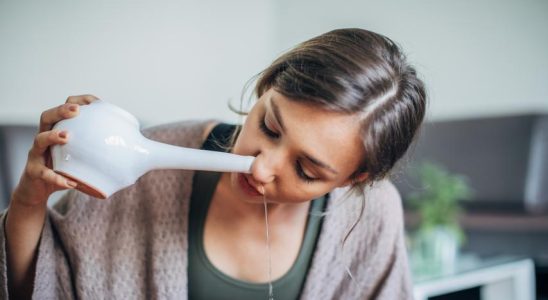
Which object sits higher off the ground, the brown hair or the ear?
the brown hair

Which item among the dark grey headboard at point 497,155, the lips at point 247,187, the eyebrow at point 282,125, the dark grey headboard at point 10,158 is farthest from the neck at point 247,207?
the dark grey headboard at point 497,155

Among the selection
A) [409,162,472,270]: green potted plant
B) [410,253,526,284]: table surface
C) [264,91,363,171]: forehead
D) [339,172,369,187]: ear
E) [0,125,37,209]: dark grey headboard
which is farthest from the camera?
[409,162,472,270]: green potted plant

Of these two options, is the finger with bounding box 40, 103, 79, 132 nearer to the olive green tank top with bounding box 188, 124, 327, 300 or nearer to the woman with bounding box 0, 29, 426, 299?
the woman with bounding box 0, 29, 426, 299

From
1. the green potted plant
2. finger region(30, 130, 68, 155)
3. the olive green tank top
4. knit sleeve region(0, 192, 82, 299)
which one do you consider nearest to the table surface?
the green potted plant

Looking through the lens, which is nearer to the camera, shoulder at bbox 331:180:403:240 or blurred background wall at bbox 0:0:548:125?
shoulder at bbox 331:180:403:240

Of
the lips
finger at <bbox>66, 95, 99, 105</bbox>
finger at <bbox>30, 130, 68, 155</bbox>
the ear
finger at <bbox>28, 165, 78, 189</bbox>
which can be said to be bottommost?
the ear

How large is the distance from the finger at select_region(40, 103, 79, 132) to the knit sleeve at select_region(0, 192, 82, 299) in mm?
180

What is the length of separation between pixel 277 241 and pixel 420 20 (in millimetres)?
1533

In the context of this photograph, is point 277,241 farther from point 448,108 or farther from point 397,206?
point 448,108

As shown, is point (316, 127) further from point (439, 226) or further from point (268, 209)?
point (439, 226)

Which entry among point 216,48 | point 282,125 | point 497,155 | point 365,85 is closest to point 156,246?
point 282,125

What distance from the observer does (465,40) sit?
1939 millimetres

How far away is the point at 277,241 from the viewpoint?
0.83 m

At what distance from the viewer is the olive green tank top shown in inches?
29.5
